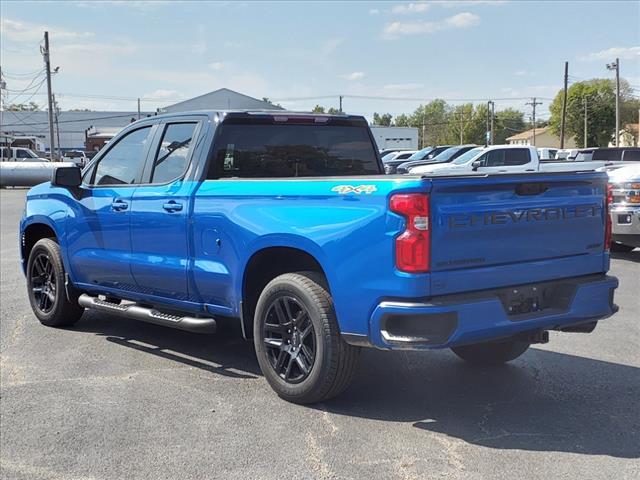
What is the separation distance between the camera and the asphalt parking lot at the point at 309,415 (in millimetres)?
3768

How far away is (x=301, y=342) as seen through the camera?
15.3ft

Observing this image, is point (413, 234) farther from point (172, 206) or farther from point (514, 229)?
point (172, 206)

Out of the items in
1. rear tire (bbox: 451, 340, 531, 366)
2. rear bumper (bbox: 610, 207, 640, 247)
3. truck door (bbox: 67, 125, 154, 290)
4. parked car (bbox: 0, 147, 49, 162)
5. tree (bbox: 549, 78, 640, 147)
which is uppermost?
tree (bbox: 549, 78, 640, 147)

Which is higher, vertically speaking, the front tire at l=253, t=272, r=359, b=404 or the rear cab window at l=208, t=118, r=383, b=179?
the rear cab window at l=208, t=118, r=383, b=179

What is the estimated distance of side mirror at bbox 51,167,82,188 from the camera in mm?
6391

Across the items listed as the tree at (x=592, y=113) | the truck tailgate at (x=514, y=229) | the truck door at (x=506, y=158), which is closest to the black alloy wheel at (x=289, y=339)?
the truck tailgate at (x=514, y=229)

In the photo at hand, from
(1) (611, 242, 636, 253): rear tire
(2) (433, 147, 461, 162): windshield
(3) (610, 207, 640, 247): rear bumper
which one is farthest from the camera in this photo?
(2) (433, 147, 461, 162): windshield

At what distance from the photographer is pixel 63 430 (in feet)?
14.1

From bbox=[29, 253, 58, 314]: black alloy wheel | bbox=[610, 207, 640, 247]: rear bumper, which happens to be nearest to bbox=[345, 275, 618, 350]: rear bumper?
bbox=[29, 253, 58, 314]: black alloy wheel

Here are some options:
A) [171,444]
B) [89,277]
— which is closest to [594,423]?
[171,444]

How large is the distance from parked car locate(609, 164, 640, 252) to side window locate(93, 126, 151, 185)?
7.43 metres

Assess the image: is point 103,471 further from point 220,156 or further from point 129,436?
point 220,156

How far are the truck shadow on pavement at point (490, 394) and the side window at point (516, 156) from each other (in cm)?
1810

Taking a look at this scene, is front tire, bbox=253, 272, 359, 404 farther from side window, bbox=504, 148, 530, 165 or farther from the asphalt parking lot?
side window, bbox=504, 148, 530, 165
